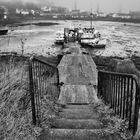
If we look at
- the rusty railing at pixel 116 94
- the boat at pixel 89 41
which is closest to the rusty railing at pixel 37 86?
the rusty railing at pixel 116 94

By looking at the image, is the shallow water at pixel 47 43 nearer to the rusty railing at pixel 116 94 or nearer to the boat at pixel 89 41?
the boat at pixel 89 41

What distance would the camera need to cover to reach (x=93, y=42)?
3259 centimetres

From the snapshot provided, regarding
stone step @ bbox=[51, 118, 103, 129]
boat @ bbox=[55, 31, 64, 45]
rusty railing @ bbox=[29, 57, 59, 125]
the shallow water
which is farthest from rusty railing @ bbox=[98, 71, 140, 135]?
boat @ bbox=[55, 31, 64, 45]

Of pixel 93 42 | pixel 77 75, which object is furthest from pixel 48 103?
pixel 93 42

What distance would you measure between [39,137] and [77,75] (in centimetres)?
592

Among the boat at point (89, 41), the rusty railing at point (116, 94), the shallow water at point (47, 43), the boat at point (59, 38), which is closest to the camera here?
the rusty railing at point (116, 94)

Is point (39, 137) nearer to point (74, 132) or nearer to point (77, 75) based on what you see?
point (74, 132)

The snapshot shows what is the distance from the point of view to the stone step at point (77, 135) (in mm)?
3023

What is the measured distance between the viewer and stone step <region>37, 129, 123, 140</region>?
3023 mm

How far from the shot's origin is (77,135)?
308 cm

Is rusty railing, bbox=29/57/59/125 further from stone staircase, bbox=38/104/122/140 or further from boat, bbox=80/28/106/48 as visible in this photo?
boat, bbox=80/28/106/48

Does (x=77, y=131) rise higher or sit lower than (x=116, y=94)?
lower

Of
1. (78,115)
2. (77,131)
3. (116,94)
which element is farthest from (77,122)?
(116,94)

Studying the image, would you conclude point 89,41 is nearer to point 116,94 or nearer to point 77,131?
point 116,94
